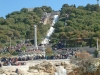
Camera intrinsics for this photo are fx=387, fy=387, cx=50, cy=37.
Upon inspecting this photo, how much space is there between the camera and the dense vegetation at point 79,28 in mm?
35656

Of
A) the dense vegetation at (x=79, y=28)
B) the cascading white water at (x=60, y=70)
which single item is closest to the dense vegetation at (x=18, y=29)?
the dense vegetation at (x=79, y=28)

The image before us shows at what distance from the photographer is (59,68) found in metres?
21.2

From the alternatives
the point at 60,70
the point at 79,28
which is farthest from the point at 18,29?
the point at 60,70

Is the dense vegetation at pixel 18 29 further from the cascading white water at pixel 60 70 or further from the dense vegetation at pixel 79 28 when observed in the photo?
the cascading white water at pixel 60 70

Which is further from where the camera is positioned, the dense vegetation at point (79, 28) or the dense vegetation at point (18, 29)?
the dense vegetation at point (18, 29)

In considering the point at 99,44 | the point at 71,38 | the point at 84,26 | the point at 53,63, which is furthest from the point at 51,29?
the point at 53,63

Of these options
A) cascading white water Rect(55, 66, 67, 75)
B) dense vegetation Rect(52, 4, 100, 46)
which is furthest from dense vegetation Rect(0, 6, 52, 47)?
cascading white water Rect(55, 66, 67, 75)

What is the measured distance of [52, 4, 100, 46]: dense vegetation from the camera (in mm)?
35656

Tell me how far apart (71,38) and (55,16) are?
27974mm

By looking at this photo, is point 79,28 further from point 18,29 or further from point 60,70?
point 60,70

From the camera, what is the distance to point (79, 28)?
4503 cm

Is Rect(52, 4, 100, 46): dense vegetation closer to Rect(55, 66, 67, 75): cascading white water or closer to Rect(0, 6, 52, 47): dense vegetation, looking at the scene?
Rect(0, 6, 52, 47): dense vegetation

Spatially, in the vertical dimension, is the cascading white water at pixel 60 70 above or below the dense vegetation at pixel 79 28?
below

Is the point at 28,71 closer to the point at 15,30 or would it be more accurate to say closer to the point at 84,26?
the point at 84,26
